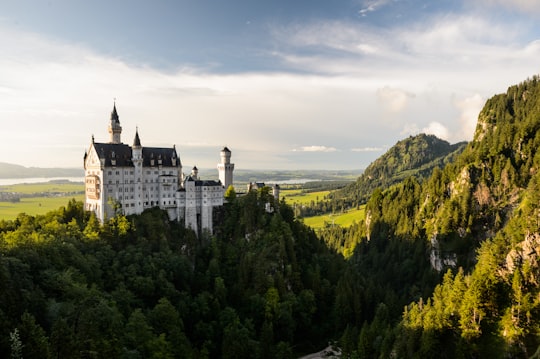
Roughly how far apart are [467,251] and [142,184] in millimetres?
100335

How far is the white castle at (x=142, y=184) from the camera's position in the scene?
9175 centimetres

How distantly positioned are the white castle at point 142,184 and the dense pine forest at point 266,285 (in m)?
3.54

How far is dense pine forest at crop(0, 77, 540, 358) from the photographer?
197 feet

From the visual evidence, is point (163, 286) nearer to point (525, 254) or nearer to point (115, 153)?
point (115, 153)

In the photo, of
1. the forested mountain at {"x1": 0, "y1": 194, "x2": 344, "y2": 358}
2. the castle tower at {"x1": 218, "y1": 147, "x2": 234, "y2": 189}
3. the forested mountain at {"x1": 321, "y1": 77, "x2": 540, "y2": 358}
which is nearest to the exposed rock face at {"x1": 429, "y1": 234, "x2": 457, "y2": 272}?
the forested mountain at {"x1": 321, "y1": 77, "x2": 540, "y2": 358}

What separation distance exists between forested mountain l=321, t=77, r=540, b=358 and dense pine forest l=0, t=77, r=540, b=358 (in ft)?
1.11

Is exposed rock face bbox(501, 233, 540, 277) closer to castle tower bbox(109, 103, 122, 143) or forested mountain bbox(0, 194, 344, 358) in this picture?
forested mountain bbox(0, 194, 344, 358)

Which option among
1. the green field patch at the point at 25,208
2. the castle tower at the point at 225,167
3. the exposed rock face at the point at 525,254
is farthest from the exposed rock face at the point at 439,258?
the green field patch at the point at 25,208

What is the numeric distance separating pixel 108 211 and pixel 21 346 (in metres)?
48.3

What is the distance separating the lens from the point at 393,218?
170 m

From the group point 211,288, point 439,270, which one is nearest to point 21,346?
point 211,288

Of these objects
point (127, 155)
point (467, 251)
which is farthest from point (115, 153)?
point (467, 251)

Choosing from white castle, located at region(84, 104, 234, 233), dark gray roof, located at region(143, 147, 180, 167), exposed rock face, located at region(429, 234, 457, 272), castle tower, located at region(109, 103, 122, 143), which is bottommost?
exposed rock face, located at region(429, 234, 457, 272)

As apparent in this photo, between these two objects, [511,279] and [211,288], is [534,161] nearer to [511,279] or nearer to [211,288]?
[511,279]
